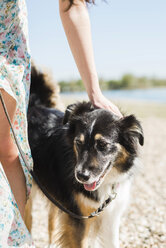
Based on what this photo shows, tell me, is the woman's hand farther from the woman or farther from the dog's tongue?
the dog's tongue

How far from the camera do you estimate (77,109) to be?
8.13 feet

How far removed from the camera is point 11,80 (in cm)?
175

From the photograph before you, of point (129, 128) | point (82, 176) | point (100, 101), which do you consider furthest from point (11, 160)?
point (129, 128)

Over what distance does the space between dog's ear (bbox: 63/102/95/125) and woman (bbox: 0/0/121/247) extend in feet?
1.04

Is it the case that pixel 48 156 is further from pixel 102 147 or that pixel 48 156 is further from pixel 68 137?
pixel 102 147

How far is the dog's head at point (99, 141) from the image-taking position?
6.93ft

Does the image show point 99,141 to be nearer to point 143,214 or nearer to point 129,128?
point 129,128

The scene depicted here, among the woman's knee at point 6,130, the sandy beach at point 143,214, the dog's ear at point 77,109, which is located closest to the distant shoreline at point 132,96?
the sandy beach at point 143,214

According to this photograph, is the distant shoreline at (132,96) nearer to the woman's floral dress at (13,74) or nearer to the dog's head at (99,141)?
the dog's head at (99,141)

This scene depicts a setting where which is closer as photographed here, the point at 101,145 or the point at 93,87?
the point at 93,87

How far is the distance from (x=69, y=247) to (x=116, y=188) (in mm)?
689

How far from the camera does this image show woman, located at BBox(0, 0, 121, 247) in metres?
1.75

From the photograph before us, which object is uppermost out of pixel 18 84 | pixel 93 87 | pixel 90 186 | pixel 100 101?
pixel 18 84

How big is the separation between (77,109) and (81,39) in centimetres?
67
